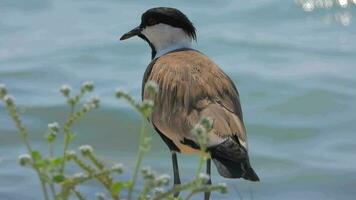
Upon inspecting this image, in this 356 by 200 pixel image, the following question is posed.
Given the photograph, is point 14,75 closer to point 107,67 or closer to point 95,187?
point 107,67

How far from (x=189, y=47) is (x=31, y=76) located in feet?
9.39

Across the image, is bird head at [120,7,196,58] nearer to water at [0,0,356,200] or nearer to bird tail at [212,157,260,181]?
water at [0,0,356,200]

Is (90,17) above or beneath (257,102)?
above

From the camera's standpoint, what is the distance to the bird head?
22.6 feet

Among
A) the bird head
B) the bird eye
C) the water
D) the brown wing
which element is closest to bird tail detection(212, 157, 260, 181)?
the brown wing

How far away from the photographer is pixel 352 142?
27.3 ft

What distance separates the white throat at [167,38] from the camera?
22.7 feet

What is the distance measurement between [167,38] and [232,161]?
1740mm

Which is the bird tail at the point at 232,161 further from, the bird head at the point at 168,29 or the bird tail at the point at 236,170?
the bird head at the point at 168,29

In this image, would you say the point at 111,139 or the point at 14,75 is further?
the point at 14,75

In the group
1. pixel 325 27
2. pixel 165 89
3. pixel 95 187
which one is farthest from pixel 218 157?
pixel 325 27

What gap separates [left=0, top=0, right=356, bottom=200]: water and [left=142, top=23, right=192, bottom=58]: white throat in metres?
0.98

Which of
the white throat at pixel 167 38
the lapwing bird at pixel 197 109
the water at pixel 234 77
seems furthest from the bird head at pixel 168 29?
the water at pixel 234 77

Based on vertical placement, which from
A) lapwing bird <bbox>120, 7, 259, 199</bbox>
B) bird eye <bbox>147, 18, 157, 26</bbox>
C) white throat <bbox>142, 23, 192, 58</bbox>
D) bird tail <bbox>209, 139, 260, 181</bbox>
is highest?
bird eye <bbox>147, 18, 157, 26</bbox>
